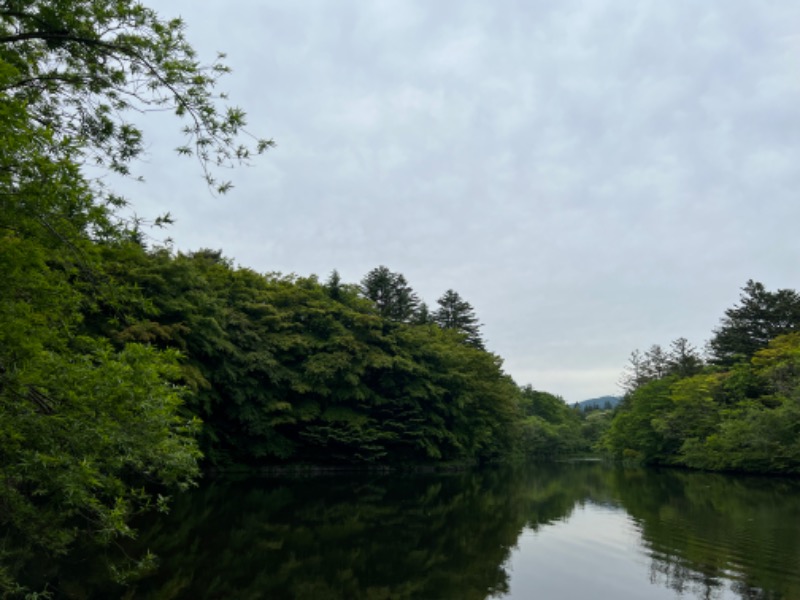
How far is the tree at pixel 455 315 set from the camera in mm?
53000

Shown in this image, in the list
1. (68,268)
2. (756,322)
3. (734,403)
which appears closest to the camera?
(68,268)

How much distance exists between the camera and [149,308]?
534cm

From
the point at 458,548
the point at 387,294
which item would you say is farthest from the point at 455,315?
the point at 458,548

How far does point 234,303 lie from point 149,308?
24641 mm

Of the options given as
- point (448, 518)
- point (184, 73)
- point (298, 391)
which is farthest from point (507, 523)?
point (298, 391)

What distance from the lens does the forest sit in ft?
14.6

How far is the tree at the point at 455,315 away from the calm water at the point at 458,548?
1302 inches

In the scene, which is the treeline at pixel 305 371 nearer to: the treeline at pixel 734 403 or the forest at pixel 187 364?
the forest at pixel 187 364

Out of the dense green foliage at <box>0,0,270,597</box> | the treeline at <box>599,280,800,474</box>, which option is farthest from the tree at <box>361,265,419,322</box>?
the dense green foliage at <box>0,0,270,597</box>

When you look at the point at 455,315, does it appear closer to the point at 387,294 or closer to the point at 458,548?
the point at 387,294

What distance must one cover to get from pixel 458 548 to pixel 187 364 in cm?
1512

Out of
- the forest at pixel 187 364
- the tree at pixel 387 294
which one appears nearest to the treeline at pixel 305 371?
the forest at pixel 187 364

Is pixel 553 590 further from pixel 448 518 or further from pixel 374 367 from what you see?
pixel 374 367

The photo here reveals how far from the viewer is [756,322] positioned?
42156 millimetres
